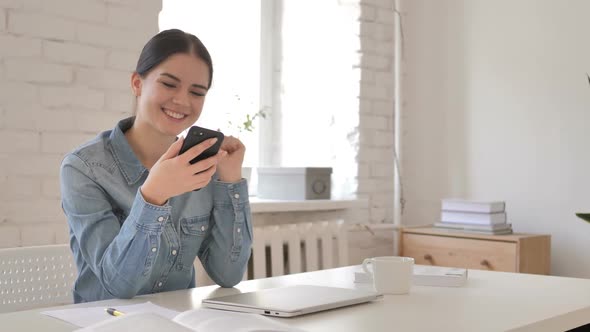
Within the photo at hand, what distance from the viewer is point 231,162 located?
5.88 feet

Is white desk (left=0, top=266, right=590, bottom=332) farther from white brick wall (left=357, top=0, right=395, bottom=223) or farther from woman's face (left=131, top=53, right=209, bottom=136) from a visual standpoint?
white brick wall (left=357, top=0, right=395, bottom=223)

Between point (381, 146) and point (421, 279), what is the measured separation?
1874mm

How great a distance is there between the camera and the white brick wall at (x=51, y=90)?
230cm

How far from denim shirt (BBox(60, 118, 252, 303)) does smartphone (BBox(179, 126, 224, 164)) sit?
0.42 ft

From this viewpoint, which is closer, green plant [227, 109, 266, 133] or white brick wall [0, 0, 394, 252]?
white brick wall [0, 0, 394, 252]

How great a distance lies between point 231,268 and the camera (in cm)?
174

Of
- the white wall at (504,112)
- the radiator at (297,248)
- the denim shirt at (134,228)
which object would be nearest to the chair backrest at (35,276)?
the denim shirt at (134,228)

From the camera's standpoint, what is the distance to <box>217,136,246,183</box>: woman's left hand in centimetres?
179

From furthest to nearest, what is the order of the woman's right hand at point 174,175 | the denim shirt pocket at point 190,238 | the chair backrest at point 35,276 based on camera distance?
the denim shirt pocket at point 190,238 < the chair backrest at point 35,276 < the woman's right hand at point 174,175

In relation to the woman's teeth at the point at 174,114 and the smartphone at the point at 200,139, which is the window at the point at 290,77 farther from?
the smartphone at the point at 200,139

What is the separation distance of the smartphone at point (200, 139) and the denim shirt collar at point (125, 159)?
0.23m

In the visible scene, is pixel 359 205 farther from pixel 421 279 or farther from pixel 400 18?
pixel 421 279

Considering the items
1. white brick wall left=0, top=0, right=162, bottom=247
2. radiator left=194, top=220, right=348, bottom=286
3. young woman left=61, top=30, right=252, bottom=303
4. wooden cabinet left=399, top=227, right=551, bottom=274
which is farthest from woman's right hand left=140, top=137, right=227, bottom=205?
wooden cabinet left=399, top=227, right=551, bottom=274

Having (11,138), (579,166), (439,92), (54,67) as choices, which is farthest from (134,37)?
(579,166)
